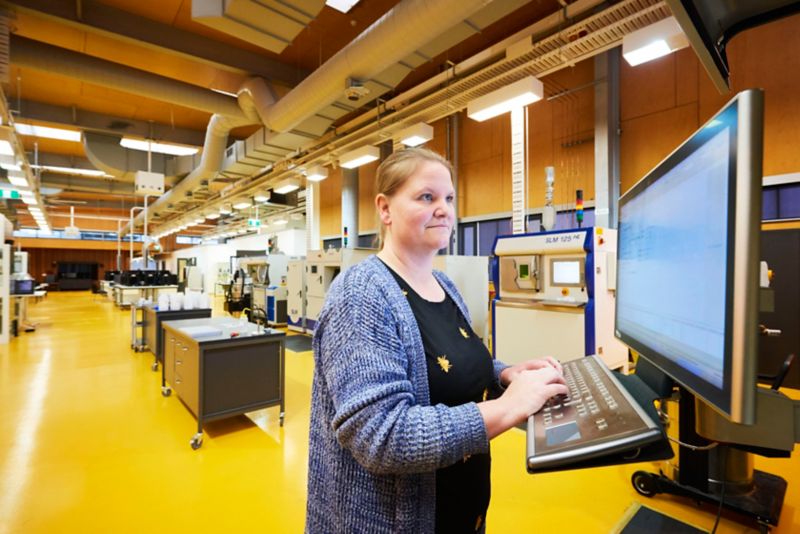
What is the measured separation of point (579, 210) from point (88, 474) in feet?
14.4

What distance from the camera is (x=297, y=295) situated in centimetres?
772

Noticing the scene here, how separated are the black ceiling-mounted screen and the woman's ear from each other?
0.88m

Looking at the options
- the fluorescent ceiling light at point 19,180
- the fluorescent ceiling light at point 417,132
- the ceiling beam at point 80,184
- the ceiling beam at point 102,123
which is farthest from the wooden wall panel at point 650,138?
the ceiling beam at point 80,184

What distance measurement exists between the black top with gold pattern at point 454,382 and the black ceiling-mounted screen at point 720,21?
978 millimetres

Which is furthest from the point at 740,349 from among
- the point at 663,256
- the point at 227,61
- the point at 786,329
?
the point at 227,61

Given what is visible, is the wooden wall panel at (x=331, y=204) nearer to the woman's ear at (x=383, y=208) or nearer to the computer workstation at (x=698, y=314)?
the woman's ear at (x=383, y=208)

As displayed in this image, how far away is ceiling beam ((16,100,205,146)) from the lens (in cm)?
646

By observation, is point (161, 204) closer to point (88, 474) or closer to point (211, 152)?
point (211, 152)

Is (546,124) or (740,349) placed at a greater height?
(546,124)

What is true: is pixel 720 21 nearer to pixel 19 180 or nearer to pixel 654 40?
pixel 654 40

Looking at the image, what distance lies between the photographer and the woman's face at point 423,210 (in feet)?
2.98

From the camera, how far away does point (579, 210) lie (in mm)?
3660

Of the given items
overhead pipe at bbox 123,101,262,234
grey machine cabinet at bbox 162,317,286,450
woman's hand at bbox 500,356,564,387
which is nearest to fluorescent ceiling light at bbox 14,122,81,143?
overhead pipe at bbox 123,101,262,234

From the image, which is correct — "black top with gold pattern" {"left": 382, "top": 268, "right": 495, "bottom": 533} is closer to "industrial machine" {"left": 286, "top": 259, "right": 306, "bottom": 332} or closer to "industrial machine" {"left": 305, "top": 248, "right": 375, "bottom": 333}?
"industrial machine" {"left": 305, "top": 248, "right": 375, "bottom": 333}
